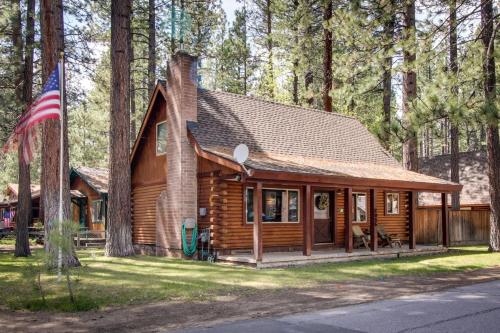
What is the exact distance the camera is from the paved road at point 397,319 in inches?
280

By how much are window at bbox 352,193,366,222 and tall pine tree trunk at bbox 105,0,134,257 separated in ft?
29.3

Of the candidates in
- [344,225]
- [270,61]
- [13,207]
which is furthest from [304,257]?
[13,207]

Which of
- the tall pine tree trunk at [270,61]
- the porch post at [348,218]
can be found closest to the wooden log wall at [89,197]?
the tall pine tree trunk at [270,61]

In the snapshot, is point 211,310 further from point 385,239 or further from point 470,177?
point 470,177

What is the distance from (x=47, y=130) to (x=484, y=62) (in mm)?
11955

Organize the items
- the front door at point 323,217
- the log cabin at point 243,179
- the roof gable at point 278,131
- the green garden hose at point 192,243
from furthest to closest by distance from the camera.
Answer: the front door at point 323,217
the roof gable at point 278,131
the green garden hose at point 192,243
the log cabin at point 243,179

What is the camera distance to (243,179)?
14430mm

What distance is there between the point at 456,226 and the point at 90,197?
1893cm

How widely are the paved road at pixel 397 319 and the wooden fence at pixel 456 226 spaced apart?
48.7 feet

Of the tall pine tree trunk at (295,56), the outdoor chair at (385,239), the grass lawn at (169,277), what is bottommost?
the grass lawn at (169,277)

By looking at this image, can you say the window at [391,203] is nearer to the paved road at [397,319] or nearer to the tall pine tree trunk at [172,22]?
the paved road at [397,319]

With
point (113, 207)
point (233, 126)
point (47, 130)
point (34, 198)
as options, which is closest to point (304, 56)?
point (233, 126)

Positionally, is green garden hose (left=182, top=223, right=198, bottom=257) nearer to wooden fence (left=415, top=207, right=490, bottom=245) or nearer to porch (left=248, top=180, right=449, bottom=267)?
porch (left=248, top=180, right=449, bottom=267)

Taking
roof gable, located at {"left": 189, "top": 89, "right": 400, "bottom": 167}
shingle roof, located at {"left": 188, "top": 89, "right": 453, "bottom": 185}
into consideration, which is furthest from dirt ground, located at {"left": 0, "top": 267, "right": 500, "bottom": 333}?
roof gable, located at {"left": 189, "top": 89, "right": 400, "bottom": 167}
